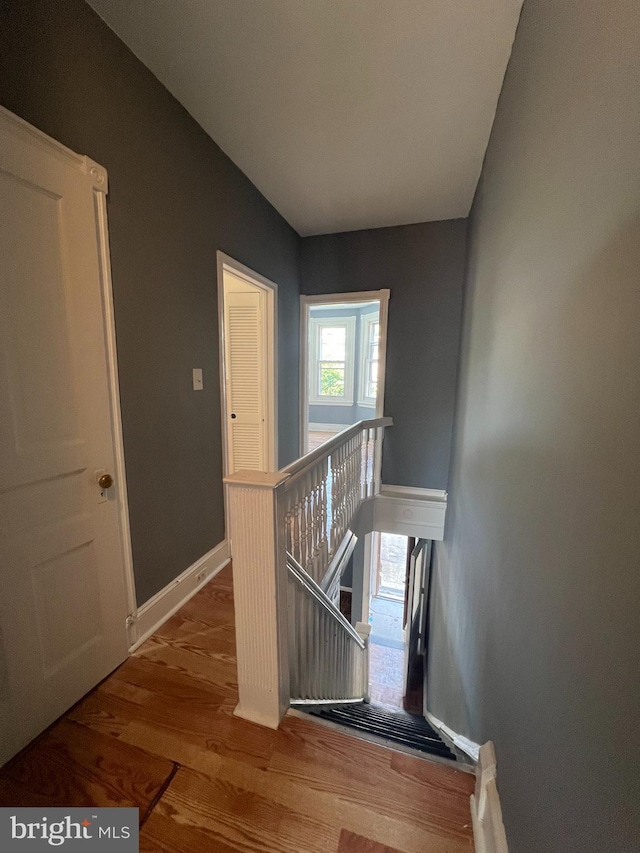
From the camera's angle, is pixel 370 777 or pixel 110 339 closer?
pixel 370 777

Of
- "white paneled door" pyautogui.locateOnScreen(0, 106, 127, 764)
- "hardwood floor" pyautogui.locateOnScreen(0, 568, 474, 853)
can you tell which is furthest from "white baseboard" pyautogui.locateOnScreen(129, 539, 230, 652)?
"hardwood floor" pyautogui.locateOnScreen(0, 568, 474, 853)

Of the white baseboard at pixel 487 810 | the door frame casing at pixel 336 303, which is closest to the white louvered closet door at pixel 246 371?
the door frame casing at pixel 336 303

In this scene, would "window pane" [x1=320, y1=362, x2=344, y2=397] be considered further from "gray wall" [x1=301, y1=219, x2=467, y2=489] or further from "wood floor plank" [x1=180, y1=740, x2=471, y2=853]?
"wood floor plank" [x1=180, y1=740, x2=471, y2=853]

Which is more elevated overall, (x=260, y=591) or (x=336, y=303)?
(x=336, y=303)

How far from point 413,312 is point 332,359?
12.1 feet

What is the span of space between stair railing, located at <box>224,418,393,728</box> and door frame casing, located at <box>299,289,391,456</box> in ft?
4.79

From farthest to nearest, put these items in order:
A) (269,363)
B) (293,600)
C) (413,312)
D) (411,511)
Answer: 1. (411,511)
2. (413,312)
3. (269,363)
4. (293,600)

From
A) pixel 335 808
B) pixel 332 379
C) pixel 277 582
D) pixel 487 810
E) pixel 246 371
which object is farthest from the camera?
pixel 332 379

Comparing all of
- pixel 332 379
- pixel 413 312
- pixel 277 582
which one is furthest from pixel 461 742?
pixel 332 379

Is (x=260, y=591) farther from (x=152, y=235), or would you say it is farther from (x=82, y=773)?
(x=152, y=235)

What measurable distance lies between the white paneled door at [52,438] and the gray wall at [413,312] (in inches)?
95.0

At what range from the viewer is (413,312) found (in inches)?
127

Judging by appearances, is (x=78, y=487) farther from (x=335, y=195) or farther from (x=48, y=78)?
(x=335, y=195)
